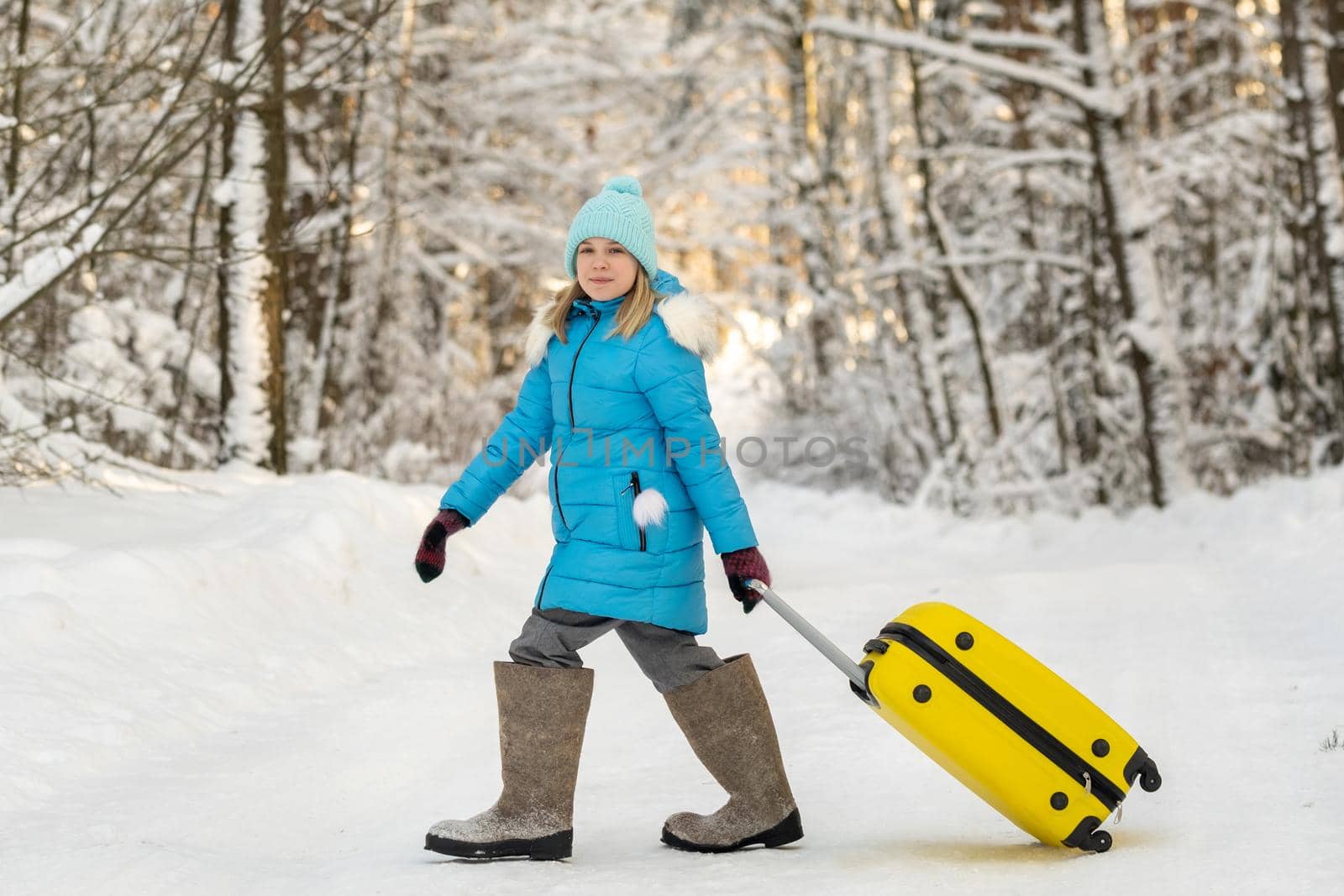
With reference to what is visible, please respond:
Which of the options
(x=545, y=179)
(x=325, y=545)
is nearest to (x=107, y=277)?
(x=545, y=179)

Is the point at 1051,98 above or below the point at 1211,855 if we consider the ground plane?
above

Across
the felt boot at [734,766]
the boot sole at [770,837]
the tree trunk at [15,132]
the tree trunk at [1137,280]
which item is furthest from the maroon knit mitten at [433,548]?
the tree trunk at [1137,280]

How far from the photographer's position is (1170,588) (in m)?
6.12

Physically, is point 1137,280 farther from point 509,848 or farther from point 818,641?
point 509,848

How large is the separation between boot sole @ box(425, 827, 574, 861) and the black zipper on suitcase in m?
0.88

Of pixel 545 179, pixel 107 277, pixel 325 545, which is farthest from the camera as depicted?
pixel 545 179

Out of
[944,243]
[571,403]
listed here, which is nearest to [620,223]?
[571,403]

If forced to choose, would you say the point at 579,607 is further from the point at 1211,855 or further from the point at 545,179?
the point at 545,179

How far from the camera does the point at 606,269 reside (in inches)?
121

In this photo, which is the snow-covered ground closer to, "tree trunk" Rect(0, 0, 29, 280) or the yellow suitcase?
the yellow suitcase

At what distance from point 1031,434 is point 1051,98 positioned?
12.6 ft

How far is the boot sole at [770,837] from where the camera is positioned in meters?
2.91

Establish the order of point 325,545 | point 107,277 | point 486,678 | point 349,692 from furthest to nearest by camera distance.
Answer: point 107,277 → point 325,545 → point 486,678 → point 349,692

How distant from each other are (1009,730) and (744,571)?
0.66 meters
